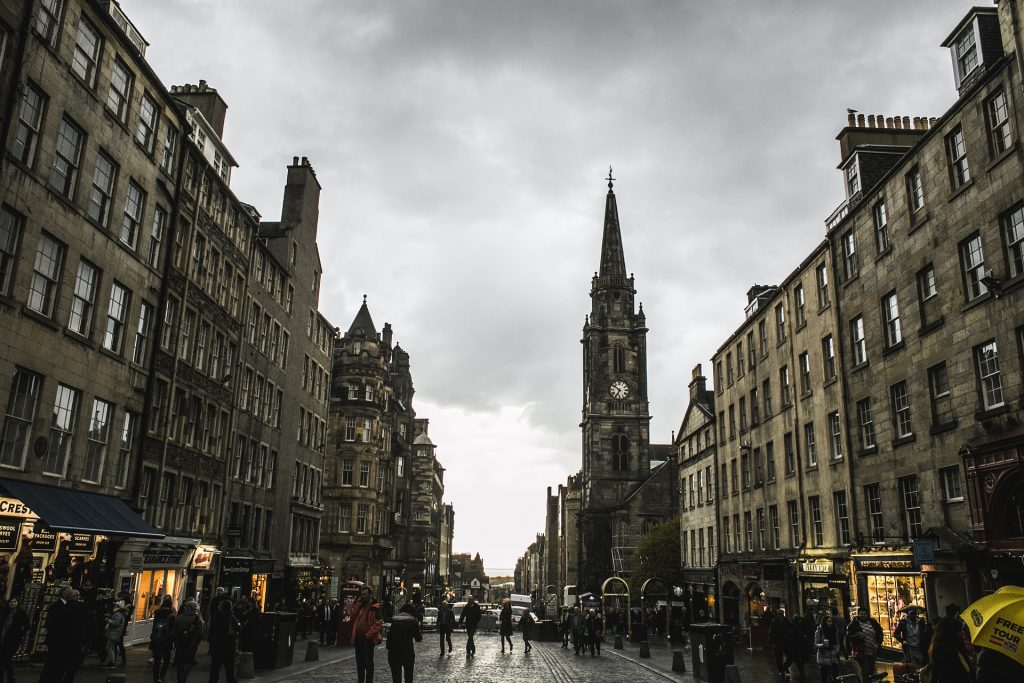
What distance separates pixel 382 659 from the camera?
24.3m

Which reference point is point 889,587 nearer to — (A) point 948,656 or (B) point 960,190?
(B) point 960,190

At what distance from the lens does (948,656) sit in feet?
29.7

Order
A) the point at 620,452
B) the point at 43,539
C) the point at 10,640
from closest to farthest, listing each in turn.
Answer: the point at 10,640 < the point at 43,539 < the point at 620,452

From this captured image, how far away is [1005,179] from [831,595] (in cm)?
1591

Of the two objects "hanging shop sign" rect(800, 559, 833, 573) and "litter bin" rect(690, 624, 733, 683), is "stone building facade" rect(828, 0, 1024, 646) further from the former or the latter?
"litter bin" rect(690, 624, 733, 683)

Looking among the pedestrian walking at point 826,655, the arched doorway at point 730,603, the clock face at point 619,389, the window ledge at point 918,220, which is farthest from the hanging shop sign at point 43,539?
the clock face at point 619,389

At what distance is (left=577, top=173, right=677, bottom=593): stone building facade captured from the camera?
79.3 m

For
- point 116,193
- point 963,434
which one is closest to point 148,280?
point 116,193

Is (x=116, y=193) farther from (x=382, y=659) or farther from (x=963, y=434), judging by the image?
(x=963, y=434)

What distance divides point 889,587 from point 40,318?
2516 centimetres

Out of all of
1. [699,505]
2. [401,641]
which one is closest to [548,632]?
[699,505]

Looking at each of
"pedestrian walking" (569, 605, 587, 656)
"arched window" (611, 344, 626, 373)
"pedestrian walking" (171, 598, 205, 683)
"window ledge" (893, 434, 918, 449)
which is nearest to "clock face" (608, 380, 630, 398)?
"arched window" (611, 344, 626, 373)

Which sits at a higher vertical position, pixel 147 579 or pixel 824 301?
pixel 824 301

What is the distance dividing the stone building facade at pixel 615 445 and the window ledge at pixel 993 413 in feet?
202
